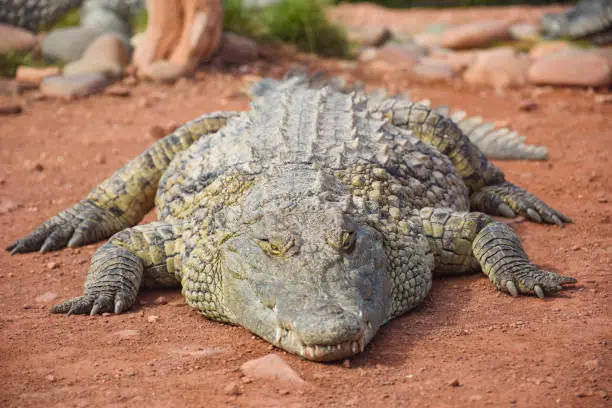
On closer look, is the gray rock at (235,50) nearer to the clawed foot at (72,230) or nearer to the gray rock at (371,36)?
the gray rock at (371,36)

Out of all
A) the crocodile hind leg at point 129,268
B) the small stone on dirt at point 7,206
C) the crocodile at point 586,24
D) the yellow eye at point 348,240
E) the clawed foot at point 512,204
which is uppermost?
the crocodile at point 586,24

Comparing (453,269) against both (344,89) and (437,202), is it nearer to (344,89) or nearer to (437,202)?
(437,202)

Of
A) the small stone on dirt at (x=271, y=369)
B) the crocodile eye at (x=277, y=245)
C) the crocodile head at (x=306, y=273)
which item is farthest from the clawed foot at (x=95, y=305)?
the small stone on dirt at (x=271, y=369)

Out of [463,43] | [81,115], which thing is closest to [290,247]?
[81,115]

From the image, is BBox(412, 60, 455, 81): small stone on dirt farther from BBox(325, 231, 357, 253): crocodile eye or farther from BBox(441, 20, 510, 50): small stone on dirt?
BBox(325, 231, 357, 253): crocodile eye

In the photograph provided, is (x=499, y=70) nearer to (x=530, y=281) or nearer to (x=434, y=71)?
(x=434, y=71)

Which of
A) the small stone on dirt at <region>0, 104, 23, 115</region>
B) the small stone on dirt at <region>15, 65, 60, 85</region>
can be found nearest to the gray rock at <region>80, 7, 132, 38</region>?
the small stone on dirt at <region>15, 65, 60, 85</region>
